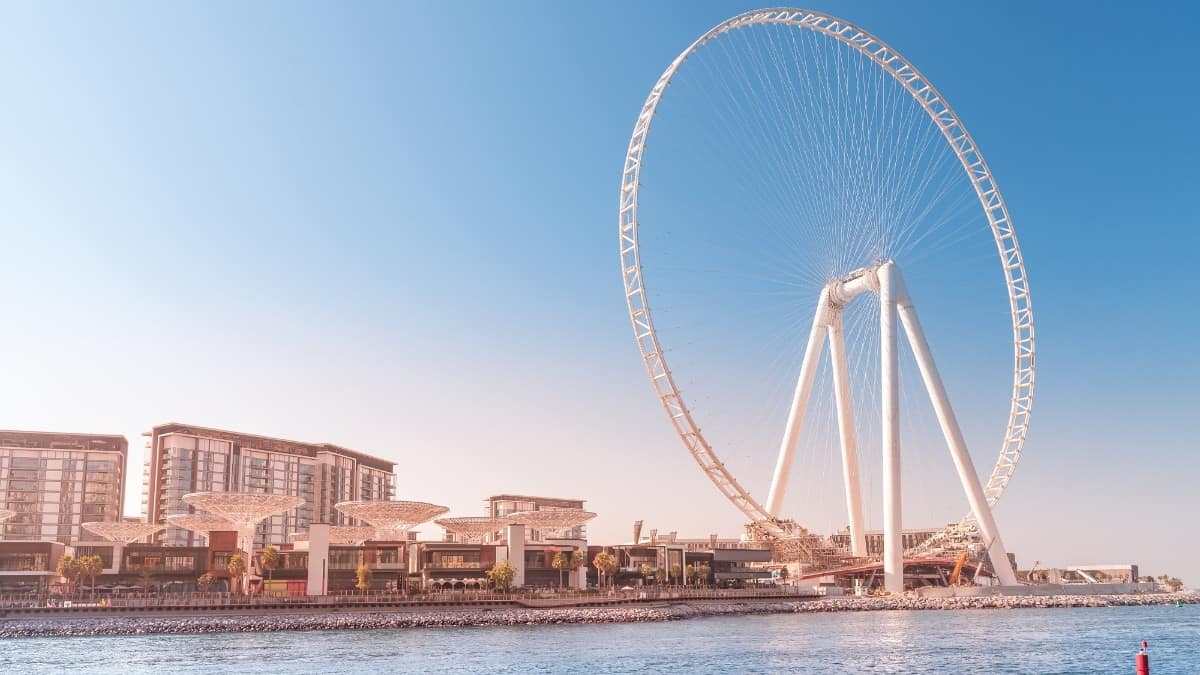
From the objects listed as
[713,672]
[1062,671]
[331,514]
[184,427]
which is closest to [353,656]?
[713,672]

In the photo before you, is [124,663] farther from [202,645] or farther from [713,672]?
[713,672]

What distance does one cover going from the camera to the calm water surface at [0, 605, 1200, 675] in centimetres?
5134

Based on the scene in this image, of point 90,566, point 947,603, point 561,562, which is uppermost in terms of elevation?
point 90,566

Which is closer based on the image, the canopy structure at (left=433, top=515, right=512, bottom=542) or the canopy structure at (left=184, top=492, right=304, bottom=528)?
the canopy structure at (left=184, top=492, right=304, bottom=528)

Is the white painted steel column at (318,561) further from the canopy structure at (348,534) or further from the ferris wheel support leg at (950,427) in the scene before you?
the ferris wheel support leg at (950,427)

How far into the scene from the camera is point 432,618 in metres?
80.8

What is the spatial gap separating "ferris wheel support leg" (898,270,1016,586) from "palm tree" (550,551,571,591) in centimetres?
3752

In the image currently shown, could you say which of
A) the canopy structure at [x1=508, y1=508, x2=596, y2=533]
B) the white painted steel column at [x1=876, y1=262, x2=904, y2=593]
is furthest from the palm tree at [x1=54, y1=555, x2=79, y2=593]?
the white painted steel column at [x1=876, y1=262, x2=904, y2=593]

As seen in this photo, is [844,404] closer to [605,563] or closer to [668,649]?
[605,563]

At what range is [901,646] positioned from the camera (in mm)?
61094

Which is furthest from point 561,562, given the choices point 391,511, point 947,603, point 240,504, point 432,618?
point 947,603

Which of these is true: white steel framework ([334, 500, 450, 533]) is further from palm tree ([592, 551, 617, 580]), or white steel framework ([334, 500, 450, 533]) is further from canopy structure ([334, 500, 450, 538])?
palm tree ([592, 551, 617, 580])

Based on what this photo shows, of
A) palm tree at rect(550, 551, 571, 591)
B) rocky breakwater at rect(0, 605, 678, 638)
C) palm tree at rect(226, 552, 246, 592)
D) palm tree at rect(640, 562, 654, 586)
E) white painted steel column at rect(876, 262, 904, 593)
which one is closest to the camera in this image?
rocky breakwater at rect(0, 605, 678, 638)

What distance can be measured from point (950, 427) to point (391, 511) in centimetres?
5141
